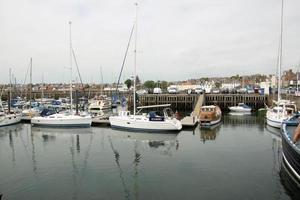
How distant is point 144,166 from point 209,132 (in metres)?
14.2

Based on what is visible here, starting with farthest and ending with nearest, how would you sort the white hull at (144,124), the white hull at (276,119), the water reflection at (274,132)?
the white hull at (276,119), the white hull at (144,124), the water reflection at (274,132)

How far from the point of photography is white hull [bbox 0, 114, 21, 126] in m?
34.8

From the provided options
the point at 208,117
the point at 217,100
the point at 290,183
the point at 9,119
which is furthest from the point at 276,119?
the point at 9,119

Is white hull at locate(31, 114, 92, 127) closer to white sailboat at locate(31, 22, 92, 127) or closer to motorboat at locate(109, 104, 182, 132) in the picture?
white sailboat at locate(31, 22, 92, 127)

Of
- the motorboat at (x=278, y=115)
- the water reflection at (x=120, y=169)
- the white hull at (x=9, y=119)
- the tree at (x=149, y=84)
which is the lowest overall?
→ the water reflection at (x=120, y=169)

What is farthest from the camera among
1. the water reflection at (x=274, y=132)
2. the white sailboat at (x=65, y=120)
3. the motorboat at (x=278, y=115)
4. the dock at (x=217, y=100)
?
the dock at (x=217, y=100)

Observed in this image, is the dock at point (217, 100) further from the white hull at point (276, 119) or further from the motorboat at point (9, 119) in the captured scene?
the motorboat at point (9, 119)

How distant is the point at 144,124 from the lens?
29.3 meters

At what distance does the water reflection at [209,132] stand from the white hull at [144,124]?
269 cm

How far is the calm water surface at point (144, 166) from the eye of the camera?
1296 centimetres

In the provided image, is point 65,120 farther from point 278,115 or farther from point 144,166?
point 278,115

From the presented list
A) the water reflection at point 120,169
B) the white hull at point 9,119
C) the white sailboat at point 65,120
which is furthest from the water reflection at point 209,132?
the white hull at point 9,119

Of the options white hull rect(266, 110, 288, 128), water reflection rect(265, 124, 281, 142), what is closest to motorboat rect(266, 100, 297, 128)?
white hull rect(266, 110, 288, 128)

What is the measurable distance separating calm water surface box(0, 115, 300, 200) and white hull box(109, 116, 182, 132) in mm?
1216
